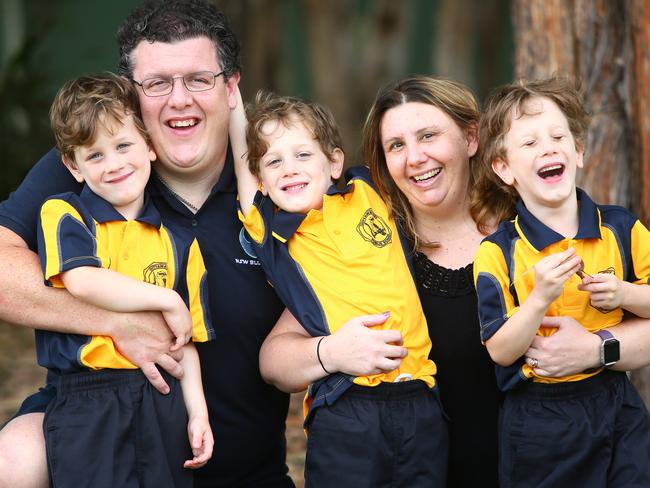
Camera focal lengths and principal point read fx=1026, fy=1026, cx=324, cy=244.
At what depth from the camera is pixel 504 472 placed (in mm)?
3340

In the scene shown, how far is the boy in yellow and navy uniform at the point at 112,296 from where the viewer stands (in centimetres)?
321

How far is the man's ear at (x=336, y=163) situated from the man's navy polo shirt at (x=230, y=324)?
0.42 metres

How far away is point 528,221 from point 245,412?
4.32 ft

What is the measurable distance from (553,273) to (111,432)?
4.70 ft

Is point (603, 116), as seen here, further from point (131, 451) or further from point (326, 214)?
point (131, 451)

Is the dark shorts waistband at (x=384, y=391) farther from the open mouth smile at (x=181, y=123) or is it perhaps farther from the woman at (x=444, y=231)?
the open mouth smile at (x=181, y=123)

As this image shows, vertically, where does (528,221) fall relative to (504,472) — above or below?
above

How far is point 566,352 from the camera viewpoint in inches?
126

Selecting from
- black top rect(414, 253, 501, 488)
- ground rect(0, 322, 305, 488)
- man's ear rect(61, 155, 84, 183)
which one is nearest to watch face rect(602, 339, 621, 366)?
black top rect(414, 253, 501, 488)

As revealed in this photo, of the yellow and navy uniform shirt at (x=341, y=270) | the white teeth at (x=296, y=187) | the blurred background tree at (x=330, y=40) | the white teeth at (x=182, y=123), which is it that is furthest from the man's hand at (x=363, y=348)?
the blurred background tree at (x=330, y=40)

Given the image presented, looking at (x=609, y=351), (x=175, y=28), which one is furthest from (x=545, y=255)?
(x=175, y=28)

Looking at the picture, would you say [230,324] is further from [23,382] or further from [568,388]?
[23,382]

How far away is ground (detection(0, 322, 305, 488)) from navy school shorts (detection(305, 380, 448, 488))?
180 centimetres

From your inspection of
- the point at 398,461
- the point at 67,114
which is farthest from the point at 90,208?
the point at 398,461
